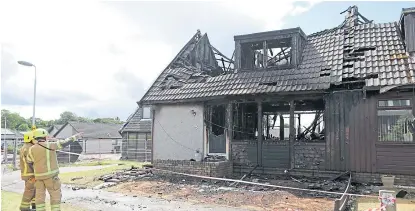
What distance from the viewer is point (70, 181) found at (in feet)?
49.2

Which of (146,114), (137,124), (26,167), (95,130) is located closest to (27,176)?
(26,167)

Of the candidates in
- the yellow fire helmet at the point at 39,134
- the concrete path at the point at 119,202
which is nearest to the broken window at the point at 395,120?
the concrete path at the point at 119,202

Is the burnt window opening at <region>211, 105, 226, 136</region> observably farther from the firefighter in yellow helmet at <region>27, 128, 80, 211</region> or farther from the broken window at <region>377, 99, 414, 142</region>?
the firefighter in yellow helmet at <region>27, 128, 80, 211</region>

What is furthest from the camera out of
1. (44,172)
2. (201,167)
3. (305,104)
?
(305,104)

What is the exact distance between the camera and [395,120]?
11750 mm

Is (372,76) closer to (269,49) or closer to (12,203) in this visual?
(269,49)

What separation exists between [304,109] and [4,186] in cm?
1401

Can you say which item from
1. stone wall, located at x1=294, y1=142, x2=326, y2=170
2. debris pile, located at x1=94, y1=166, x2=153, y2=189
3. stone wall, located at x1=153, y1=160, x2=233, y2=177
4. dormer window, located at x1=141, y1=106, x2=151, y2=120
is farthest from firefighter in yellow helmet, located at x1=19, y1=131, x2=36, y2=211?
dormer window, located at x1=141, y1=106, x2=151, y2=120

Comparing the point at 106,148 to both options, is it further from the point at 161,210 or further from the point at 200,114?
the point at 161,210

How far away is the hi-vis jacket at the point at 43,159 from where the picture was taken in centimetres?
779

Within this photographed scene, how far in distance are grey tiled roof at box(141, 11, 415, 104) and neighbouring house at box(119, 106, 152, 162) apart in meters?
14.7

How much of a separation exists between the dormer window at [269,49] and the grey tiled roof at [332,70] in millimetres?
436

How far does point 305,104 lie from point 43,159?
12.4 metres

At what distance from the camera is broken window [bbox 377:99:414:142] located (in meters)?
11.6
